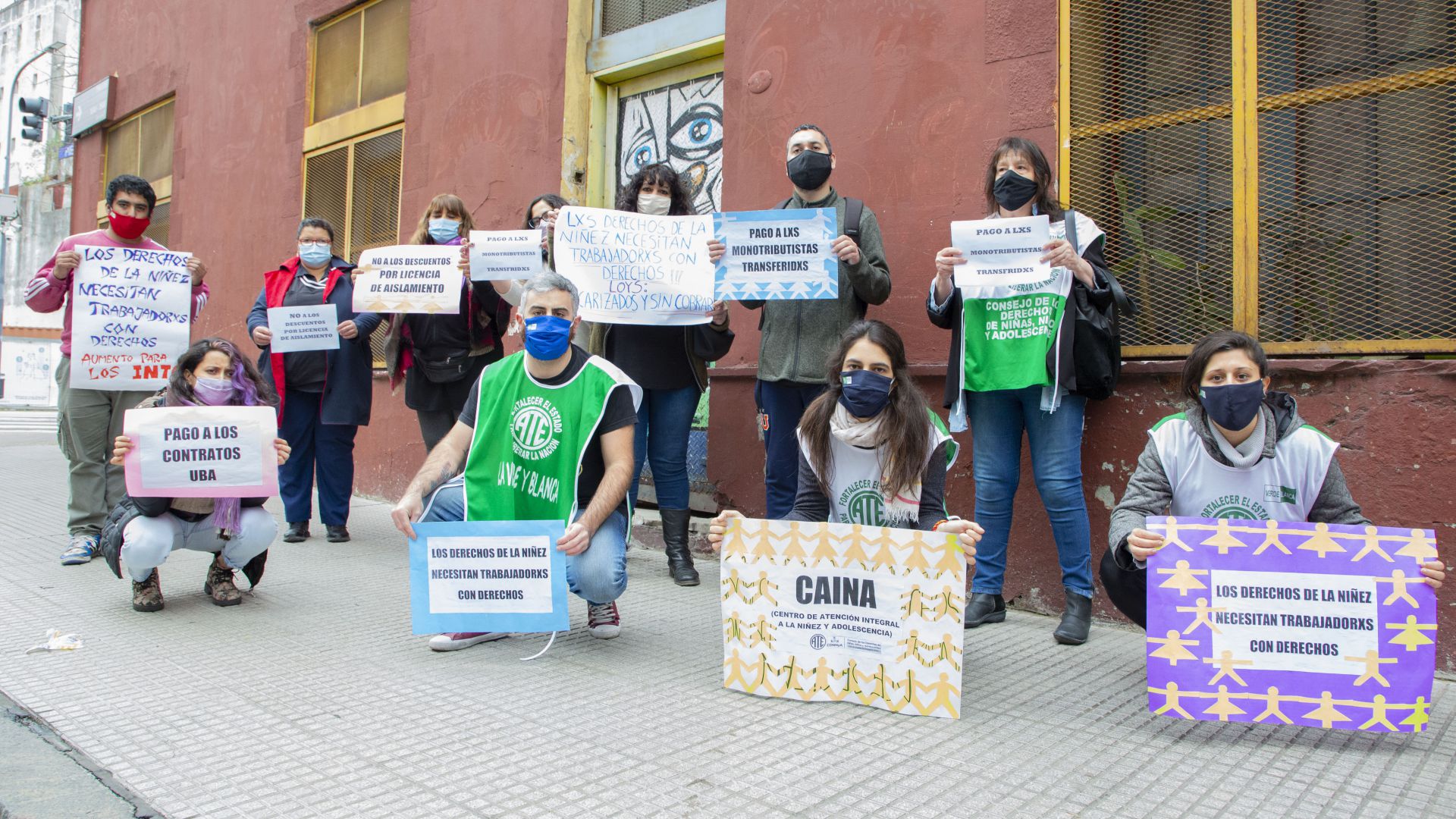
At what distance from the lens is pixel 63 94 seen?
19266mm

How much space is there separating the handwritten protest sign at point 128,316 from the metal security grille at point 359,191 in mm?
2654

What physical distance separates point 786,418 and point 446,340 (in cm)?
200

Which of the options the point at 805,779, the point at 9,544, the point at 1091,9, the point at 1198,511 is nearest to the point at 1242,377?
the point at 1198,511

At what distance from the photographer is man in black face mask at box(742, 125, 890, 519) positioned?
4.29 metres

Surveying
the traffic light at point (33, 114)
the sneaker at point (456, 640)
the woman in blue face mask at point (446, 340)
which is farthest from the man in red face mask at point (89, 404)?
the traffic light at point (33, 114)

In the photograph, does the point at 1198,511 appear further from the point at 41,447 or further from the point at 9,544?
the point at 41,447

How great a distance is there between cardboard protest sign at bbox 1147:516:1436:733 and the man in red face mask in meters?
4.84

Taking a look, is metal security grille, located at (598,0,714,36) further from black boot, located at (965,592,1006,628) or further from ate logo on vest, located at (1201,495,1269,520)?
ate logo on vest, located at (1201,495,1269,520)

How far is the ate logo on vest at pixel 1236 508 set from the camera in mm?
3070

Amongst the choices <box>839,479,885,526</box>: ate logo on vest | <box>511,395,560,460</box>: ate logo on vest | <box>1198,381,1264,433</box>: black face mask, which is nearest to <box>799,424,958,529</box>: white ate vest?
<box>839,479,885,526</box>: ate logo on vest

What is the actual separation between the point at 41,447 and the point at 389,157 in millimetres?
7644

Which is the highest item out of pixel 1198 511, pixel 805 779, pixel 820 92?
pixel 820 92

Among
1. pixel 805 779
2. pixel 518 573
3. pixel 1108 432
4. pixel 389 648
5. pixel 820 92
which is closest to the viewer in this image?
pixel 805 779

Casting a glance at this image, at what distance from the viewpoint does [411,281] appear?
5.28m
